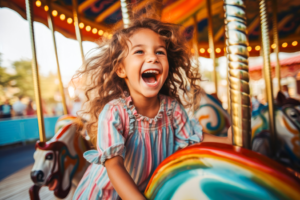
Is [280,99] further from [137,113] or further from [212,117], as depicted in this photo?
[137,113]

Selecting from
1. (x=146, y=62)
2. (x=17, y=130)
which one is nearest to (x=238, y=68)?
(x=146, y=62)

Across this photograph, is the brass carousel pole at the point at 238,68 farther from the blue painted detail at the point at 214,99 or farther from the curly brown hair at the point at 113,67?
the blue painted detail at the point at 214,99

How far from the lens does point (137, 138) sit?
0.70 metres

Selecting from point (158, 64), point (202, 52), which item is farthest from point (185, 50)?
point (202, 52)

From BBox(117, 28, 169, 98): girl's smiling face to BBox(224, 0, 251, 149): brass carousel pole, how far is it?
285 mm

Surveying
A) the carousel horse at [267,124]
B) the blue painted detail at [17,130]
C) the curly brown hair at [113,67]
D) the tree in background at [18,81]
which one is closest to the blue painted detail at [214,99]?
the carousel horse at [267,124]

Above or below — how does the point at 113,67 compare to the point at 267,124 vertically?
above

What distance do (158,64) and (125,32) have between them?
20 cm

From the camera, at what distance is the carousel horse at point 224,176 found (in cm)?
31

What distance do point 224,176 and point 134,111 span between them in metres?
0.42

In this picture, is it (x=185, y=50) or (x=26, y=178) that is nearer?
(x=185, y=50)

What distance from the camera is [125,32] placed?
2.34ft

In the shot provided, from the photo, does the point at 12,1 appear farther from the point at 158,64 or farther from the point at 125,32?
the point at 158,64

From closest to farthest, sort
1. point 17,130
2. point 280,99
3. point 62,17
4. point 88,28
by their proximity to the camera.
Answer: point 280,99
point 62,17
point 88,28
point 17,130
